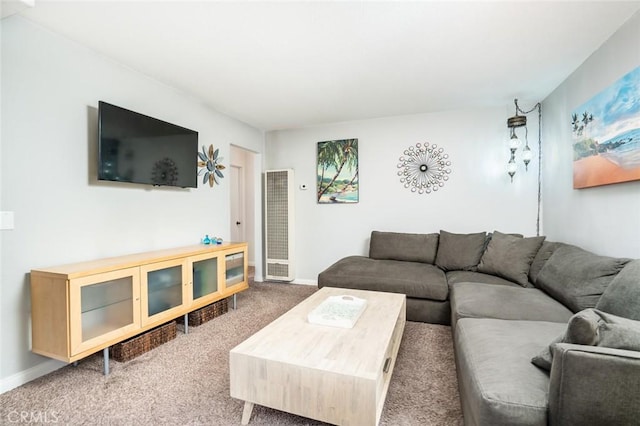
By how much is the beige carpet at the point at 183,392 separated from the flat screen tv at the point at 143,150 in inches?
55.2

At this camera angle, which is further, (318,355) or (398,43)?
(398,43)

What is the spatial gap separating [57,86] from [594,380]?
324cm

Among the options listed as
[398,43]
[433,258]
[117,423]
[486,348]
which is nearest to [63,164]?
[117,423]

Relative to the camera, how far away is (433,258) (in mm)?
3504

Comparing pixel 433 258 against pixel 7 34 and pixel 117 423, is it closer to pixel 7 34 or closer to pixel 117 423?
pixel 117 423

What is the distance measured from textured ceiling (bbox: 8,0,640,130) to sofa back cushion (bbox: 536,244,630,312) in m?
1.57

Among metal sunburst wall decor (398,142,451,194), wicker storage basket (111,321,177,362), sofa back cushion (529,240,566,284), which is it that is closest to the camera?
wicker storage basket (111,321,177,362)

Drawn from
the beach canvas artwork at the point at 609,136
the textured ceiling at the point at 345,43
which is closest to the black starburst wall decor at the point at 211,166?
the textured ceiling at the point at 345,43

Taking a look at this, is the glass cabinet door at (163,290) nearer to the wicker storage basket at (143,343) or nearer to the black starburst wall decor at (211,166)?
the wicker storage basket at (143,343)

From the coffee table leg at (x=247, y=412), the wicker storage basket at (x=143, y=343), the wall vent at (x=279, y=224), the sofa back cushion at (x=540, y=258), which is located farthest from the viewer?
the wall vent at (x=279, y=224)

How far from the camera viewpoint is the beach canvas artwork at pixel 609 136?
1874 millimetres

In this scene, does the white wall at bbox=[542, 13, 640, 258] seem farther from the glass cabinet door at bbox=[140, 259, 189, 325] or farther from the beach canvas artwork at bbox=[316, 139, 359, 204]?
the glass cabinet door at bbox=[140, 259, 189, 325]

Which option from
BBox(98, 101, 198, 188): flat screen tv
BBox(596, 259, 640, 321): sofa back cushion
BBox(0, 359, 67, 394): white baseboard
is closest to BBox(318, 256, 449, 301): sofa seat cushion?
BBox(596, 259, 640, 321): sofa back cushion

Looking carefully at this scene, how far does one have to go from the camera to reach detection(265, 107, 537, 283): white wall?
11.8 feet
